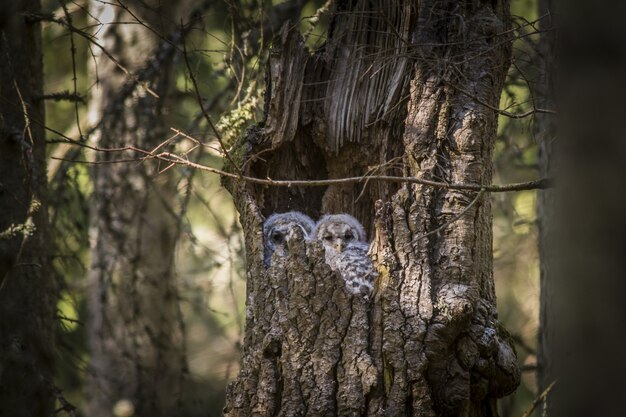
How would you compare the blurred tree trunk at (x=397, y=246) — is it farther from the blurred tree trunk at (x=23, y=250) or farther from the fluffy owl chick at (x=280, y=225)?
the blurred tree trunk at (x=23, y=250)

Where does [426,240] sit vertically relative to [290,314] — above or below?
above

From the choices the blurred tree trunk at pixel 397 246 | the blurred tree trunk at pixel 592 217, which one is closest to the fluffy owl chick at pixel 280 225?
the blurred tree trunk at pixel 397 246

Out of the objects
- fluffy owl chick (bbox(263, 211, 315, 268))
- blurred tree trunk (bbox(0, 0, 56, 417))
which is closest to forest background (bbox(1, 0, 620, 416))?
blurred tree trunk (bbox(0, 0, 56, 417))

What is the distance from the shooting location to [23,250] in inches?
178

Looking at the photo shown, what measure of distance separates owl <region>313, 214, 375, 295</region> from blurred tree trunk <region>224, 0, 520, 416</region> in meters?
0.13

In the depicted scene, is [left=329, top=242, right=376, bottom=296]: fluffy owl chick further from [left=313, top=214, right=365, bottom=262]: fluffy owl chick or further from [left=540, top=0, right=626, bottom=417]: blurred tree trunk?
[left=540, top=0, right=626, bottom=417]: blurred tree trunk

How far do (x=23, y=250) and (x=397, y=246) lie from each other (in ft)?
7.64

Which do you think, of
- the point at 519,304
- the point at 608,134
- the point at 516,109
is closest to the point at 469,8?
the point at 516,109

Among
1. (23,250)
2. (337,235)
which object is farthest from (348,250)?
(23,250)

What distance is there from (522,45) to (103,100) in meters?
4.91

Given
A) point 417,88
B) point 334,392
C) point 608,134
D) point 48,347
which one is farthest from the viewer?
point 48,347

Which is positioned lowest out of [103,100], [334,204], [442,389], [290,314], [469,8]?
[442,389]

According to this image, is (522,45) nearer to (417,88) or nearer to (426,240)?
(417,88)

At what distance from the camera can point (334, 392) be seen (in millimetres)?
3457
